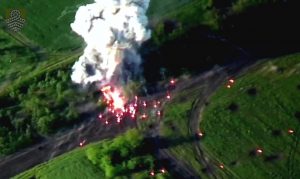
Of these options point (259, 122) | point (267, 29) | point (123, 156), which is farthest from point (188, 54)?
point (123, 156)

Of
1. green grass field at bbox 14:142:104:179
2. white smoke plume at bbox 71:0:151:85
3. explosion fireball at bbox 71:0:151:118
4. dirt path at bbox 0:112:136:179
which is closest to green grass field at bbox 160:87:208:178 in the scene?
dirt path at bbox 0:112:136:179

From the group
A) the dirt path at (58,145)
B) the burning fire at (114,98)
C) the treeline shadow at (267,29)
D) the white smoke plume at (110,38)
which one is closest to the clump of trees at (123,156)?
the dirt path at (58,145)

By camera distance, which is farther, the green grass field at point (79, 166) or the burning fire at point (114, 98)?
the burning fire at point (114, 98)

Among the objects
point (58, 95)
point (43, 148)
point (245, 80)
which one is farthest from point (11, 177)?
point (245, 80)

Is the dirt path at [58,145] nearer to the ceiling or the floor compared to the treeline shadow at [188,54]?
nearer to the floor

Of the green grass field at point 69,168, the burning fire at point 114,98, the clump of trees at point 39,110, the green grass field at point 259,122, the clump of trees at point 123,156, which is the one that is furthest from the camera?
the clump of trees at point 39,110
